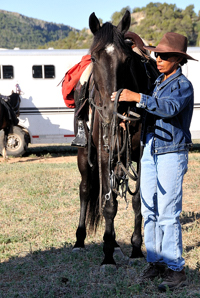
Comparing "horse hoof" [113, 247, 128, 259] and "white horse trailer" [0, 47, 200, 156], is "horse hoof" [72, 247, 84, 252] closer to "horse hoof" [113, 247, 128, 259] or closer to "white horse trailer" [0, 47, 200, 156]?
"horse hoof" [113, 247, 128, 259]

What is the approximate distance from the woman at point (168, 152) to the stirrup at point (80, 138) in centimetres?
116

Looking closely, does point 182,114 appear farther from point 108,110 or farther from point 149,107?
point 108,110

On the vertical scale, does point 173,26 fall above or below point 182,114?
above

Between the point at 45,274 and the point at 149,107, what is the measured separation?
2.10 metres

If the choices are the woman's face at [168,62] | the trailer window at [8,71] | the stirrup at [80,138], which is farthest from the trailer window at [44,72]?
the woman's face at [168,62]

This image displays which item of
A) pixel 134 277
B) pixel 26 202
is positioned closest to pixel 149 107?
pixel 134 277

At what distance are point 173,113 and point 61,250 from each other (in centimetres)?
245

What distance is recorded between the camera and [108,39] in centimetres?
338

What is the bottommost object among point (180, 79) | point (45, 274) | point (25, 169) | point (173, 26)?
point (25, 169)

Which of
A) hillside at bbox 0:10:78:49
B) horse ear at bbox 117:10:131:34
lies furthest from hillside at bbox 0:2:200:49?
horse ear at bbox 117:10:131:34

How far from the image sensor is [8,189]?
810 cm

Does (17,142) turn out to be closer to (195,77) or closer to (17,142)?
(17,142)

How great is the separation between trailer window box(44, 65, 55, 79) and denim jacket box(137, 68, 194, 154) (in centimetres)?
1015

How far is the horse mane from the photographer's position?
3379 millimetres
